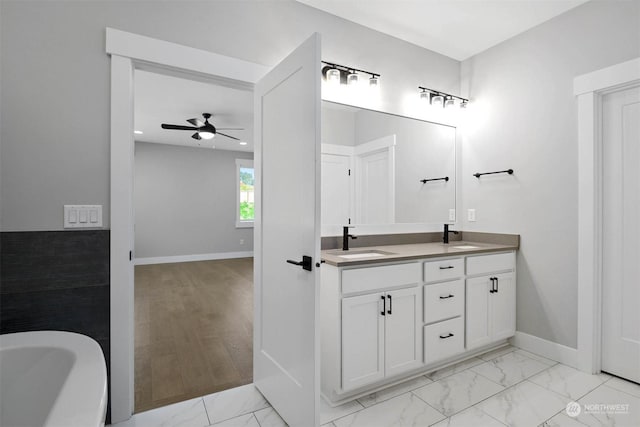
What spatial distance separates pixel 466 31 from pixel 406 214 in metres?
1.60

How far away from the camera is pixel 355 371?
1875 millimetres

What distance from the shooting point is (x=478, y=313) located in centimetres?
246

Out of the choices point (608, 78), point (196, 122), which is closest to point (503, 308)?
point (608, 78)

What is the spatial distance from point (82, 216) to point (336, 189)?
161 centimetres

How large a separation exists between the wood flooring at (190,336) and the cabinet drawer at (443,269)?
1.46 m

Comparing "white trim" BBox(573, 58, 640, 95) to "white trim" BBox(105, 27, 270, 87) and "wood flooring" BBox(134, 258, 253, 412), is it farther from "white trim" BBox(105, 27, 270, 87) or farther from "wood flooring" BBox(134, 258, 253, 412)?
"wood flooring" BBox(134, 258, 253, 412)

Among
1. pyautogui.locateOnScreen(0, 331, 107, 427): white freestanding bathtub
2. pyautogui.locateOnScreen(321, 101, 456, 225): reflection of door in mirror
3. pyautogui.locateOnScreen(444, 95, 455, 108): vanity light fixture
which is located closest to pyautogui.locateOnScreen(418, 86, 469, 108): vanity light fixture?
pyautogui.locateOnScreen(444, 95, 455, 108): vanity light fixture

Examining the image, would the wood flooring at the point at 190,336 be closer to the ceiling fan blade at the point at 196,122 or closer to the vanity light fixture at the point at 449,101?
the ceiling fan blade at the point at 196,122

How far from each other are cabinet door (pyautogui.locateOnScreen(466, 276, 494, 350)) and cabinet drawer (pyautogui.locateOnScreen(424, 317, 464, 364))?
95 millimetres

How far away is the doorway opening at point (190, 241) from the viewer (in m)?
2.42

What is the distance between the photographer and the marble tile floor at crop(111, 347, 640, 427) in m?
1.76

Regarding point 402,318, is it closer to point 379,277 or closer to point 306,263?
point 379,277

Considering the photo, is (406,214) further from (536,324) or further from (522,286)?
(536,324)

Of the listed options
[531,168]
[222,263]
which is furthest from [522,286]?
[222,263]
